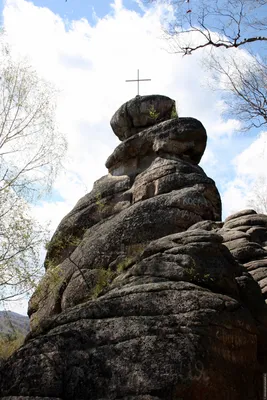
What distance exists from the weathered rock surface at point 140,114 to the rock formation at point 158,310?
3.74m

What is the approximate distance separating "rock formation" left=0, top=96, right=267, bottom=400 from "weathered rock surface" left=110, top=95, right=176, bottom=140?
147 inches

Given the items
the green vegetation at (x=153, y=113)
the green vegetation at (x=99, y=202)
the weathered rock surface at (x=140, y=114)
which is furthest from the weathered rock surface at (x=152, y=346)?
the weathered rock surface at (x=140, y=114)

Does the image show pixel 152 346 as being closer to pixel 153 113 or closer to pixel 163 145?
pixel 163 145

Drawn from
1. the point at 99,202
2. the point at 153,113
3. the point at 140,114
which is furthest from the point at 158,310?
the point at 140,114

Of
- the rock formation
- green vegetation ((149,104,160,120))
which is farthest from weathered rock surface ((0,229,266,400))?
green vegetation ((149,104,160,120))

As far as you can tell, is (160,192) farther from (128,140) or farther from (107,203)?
(128,140)

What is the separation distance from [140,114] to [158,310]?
12441 millimetres

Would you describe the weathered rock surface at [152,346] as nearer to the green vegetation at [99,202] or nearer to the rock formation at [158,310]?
the rock formation at [158,310]

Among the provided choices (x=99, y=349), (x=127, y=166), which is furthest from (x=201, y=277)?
(x=127, y=166)

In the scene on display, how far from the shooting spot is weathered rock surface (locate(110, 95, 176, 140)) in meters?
19.6

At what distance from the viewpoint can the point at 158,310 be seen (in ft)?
28.5

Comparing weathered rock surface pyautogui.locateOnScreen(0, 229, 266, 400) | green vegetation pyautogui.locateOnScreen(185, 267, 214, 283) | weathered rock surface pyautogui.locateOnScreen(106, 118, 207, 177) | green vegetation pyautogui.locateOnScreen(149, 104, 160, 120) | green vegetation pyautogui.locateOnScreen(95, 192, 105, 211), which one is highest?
green vegetation pyautogui.locateOnScreen(149, 104, 160, 120)

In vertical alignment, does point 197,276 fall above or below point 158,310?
above

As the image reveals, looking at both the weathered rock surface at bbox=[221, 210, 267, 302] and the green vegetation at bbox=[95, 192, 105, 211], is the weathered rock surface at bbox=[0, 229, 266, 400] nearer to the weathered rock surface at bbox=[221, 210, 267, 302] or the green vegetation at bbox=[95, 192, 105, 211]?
the weathered rock surface at bbox=[221, 210, 267, 302]
